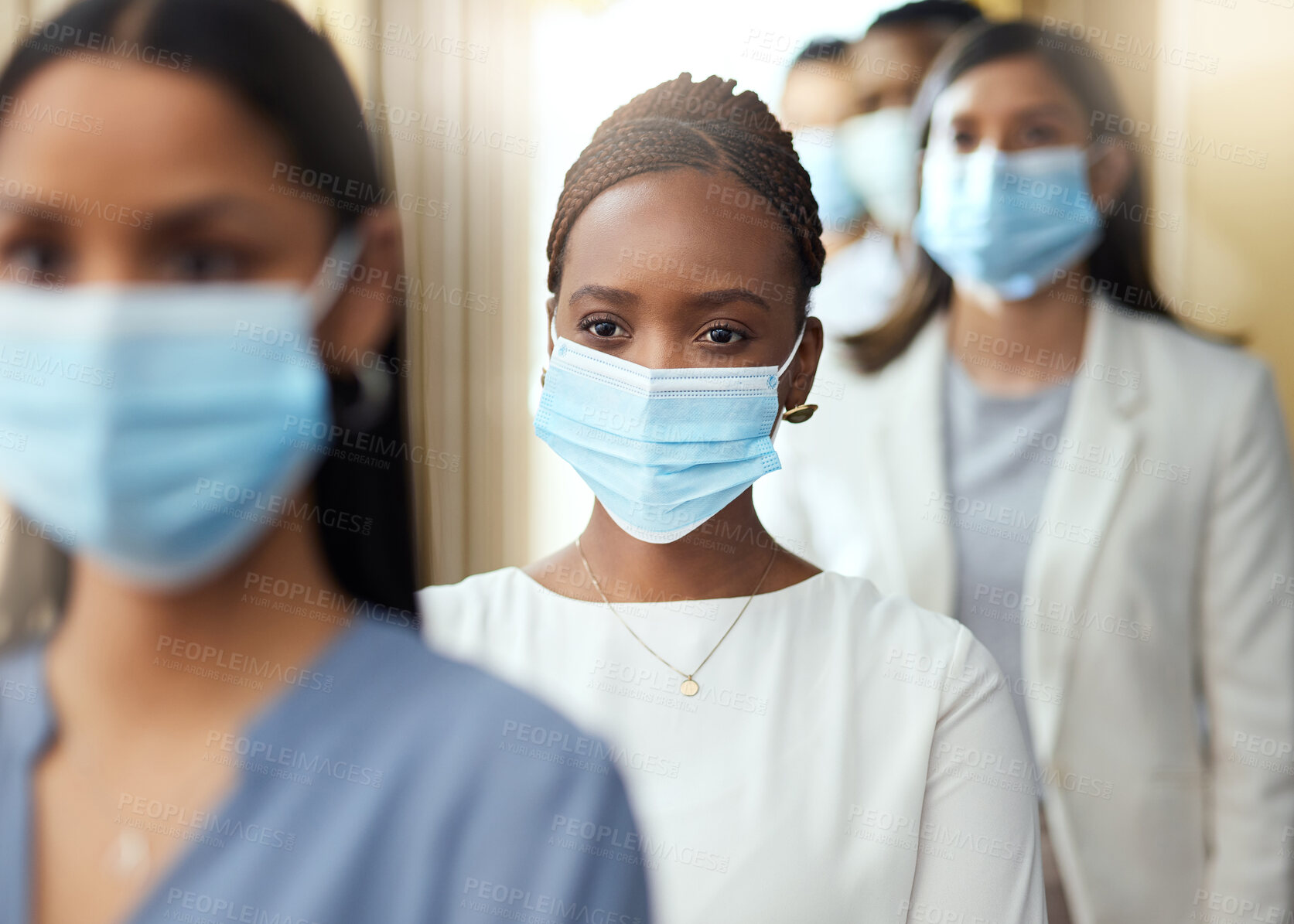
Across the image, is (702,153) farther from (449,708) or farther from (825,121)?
(825,121)

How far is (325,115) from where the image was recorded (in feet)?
2.87

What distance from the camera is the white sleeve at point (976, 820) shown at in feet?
3.31

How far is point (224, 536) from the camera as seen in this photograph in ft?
2.93

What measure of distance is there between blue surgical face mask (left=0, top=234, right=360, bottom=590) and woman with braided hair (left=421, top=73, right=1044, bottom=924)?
0.28m

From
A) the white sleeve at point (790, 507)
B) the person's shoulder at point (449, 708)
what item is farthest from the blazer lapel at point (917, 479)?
the person's shoulder at point (449, 708)

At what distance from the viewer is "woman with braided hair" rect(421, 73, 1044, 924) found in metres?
1.02

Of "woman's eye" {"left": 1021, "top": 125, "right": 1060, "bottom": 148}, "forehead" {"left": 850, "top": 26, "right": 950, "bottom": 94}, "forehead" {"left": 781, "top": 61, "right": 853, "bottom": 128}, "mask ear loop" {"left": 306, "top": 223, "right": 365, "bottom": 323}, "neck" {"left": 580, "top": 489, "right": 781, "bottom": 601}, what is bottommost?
"neck" {"left": 580, "top": 489, "right": 781, "bottom": 601}

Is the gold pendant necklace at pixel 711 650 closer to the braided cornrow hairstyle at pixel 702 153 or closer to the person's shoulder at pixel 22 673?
the braided cornrow hairstyle at pixel 702 153

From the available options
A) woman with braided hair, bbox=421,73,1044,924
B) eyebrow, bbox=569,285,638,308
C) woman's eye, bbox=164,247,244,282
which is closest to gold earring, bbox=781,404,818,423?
woman with braided hair, bbox=421,73,1044,924

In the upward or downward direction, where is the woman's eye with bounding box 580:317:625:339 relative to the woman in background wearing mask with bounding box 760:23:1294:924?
upward

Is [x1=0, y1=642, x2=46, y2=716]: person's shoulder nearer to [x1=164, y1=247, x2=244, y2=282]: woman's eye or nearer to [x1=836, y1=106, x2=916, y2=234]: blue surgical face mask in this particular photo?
[x1=164, y1=247, x2=244, y2=282]: woman's eye

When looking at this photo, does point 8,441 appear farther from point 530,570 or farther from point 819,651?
point 819,651

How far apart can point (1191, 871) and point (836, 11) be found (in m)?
1.45

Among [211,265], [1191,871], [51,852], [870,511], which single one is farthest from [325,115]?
[1191,871]
